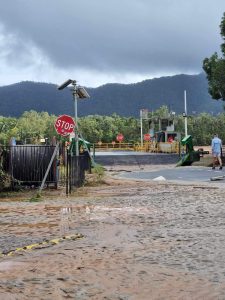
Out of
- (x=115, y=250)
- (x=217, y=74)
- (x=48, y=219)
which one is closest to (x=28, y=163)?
(x=48, y=219)

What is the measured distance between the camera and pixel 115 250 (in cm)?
751

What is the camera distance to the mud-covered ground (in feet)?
18.2

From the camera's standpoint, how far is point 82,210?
487 inches

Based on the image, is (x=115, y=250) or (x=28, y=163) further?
(x=28, y=163)

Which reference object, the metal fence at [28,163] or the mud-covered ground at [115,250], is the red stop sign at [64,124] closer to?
the metal fence at [28,163]

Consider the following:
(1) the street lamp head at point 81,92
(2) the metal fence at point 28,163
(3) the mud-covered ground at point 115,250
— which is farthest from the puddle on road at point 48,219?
(1) the street lamp head at point 81,92

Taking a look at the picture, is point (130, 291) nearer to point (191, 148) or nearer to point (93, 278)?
point (93, 278)

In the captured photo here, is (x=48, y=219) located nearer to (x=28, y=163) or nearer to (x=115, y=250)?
(x=115, y=250)

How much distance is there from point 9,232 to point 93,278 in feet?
12.0

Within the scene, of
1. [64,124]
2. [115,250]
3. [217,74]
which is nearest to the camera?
[115,250]

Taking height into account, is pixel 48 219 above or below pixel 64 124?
below

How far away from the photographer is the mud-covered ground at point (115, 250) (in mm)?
5547

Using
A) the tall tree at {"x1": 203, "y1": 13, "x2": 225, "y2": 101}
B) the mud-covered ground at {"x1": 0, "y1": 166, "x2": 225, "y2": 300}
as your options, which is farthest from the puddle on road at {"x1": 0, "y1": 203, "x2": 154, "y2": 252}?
the tall tree at {"x1": 203, "y1": 13, "x2": 225, "y2": 101}

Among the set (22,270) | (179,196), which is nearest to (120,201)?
(179,196)
